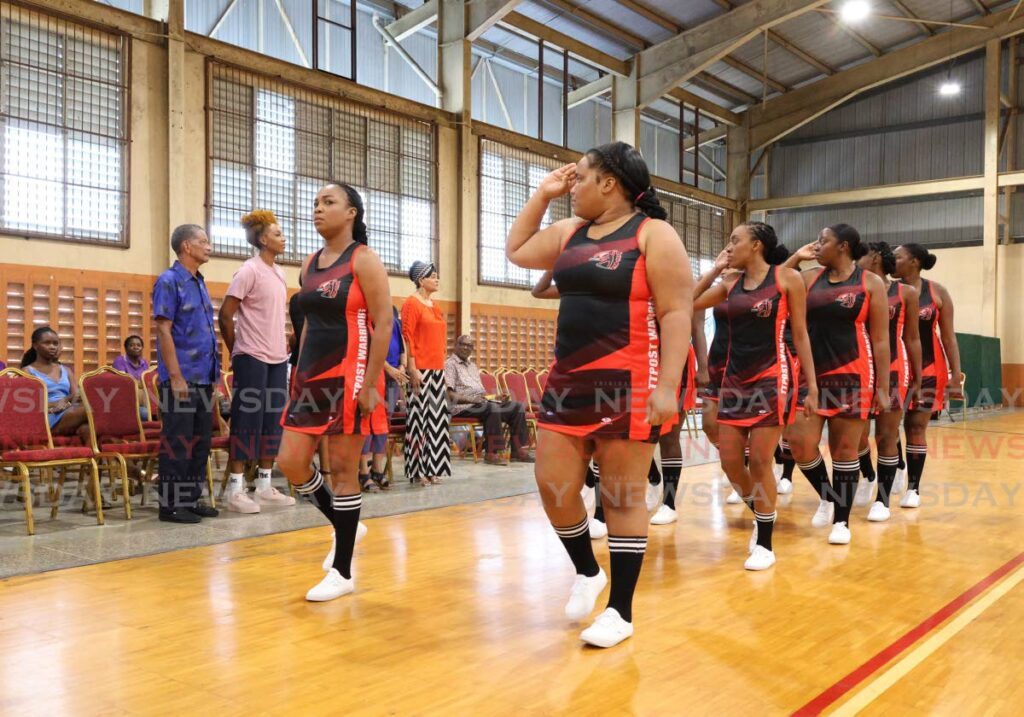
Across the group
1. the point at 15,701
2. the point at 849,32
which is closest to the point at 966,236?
the point at 849,32

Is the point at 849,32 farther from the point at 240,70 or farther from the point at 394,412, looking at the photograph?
the point at 394,412

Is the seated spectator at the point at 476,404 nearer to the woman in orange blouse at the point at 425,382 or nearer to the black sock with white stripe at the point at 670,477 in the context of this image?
the woman in orange blouse at the point at 425,382

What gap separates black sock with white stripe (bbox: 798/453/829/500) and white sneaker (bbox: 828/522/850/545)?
378 millimetres

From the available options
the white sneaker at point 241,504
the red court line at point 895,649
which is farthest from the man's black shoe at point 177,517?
the red court line at point 895,649

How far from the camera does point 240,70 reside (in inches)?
379

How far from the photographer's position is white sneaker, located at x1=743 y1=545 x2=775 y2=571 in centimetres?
389

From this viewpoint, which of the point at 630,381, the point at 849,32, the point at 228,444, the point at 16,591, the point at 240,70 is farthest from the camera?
the point at 849,32

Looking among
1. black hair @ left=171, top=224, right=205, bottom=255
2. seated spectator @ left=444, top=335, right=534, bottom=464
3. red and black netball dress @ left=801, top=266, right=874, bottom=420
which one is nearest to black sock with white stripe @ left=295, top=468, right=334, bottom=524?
black hair @ left=171, top=224, right=205, bottom=255

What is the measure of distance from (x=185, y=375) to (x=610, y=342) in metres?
3.12

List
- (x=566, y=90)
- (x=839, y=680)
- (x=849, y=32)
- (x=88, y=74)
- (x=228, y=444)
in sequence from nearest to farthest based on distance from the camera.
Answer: (x=839, y=680)
(x=228, y=444)
(x=88, y=74)
(x=566, y=90)
(x=849, y=32)

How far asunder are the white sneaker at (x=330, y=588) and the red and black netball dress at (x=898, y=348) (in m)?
3.52

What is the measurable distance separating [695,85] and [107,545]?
16.1 meters

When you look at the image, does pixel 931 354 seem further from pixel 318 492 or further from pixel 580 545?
pixel 318 492

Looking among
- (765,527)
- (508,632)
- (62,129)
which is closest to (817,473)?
(765,527)
